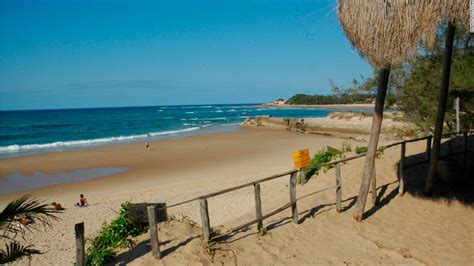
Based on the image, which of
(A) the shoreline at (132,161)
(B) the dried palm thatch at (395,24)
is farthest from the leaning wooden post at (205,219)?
(A) the shoreline at (132,161)

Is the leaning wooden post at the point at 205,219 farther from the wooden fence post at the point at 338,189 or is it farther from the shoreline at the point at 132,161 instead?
the shoreline at the point at 132,161

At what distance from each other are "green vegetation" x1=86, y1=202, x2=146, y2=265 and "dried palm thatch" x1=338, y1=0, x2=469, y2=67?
4.58 meters

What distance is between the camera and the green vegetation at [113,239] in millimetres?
5570

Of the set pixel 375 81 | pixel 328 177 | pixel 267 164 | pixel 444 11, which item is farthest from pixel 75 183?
pixel 444 11

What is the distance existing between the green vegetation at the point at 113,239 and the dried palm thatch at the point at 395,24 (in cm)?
458

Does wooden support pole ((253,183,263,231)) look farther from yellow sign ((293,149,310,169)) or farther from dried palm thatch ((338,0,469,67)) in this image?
yellow sign ((293,149,310,169))

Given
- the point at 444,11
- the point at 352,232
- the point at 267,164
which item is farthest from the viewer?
the point at 267,164

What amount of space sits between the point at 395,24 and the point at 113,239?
5348mm

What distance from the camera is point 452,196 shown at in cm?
800

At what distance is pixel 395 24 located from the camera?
5684 mm

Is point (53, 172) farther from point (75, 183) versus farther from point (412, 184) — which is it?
point (412, 184)

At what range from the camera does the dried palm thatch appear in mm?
5516

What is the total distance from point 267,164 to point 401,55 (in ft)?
44.8

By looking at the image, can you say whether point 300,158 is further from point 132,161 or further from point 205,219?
point 132,161
